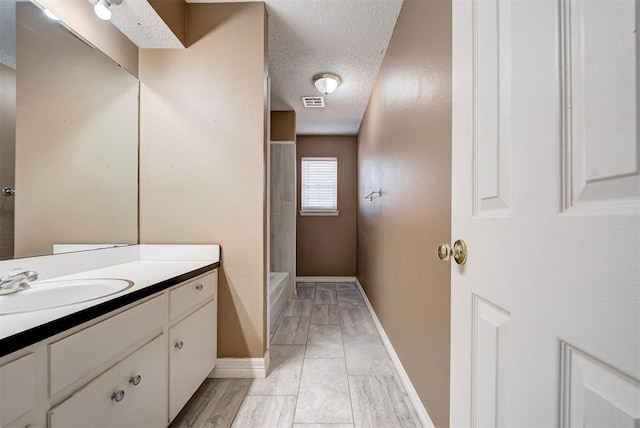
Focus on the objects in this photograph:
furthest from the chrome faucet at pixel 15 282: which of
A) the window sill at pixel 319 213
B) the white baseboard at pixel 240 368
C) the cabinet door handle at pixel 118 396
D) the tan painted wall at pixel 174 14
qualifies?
the window sill at pixel 319 213

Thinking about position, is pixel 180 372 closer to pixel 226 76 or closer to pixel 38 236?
pixel 38 236

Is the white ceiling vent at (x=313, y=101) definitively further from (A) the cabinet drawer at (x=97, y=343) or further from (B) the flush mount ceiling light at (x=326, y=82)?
(A) the cabinet drawer at (x=97, y=343)

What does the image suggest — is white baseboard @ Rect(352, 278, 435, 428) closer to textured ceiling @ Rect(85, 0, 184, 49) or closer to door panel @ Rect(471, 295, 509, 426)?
door panel @ Rect(471, 295, 509, 426)

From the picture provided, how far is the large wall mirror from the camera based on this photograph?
41.2 inches

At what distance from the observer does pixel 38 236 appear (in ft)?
3.80

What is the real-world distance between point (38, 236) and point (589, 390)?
182cm

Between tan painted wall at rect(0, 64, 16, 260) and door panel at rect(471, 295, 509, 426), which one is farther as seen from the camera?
tan painted wall at rect(0, 64, 16, 260)

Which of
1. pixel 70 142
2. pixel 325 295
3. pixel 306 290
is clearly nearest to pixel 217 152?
pixel 70 142

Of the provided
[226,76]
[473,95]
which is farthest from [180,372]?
[226,76]

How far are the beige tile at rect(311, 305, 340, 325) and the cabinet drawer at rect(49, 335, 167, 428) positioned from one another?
160 cm

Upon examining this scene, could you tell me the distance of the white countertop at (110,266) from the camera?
0.68m

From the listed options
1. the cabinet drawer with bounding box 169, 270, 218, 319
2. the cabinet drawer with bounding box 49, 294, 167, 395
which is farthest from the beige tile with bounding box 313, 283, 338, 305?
the cabinet drawer with bounding box 49, 294, 167, 395

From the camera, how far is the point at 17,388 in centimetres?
59

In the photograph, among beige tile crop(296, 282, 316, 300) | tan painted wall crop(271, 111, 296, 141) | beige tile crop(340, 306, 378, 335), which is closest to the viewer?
beige tile crop(340, 306, 378, 335)
